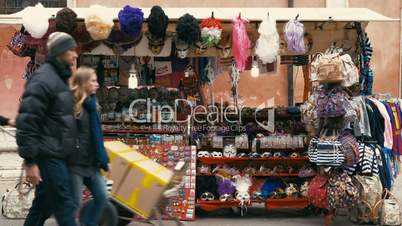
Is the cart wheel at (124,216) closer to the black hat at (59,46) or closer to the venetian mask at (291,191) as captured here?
the venetian mask at (291,191)

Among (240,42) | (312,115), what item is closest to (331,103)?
(312,115)

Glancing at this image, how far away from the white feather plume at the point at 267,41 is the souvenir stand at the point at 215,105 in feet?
0.04

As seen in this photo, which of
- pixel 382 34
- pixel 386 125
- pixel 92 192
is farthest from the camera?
pixel 382 34

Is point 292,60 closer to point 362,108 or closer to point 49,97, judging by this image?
point 362,108

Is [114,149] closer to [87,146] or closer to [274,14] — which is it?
[87,146]

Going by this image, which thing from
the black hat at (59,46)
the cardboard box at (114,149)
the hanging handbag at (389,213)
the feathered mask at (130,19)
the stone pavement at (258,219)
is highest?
the feathered mask at (130,19)

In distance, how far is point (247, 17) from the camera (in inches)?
320

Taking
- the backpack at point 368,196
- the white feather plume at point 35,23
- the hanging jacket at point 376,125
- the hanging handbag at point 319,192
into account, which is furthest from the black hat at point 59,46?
the hanging jacket at point 376,125

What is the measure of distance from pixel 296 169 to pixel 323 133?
3.06ft

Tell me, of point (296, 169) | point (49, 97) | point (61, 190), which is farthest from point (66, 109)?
point (296, 169)

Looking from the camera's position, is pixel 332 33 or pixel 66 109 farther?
pixel 332 33

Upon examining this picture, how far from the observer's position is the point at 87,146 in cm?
527

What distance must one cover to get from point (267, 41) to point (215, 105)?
47.2 inches

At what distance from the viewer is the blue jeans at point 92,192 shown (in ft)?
17.1
